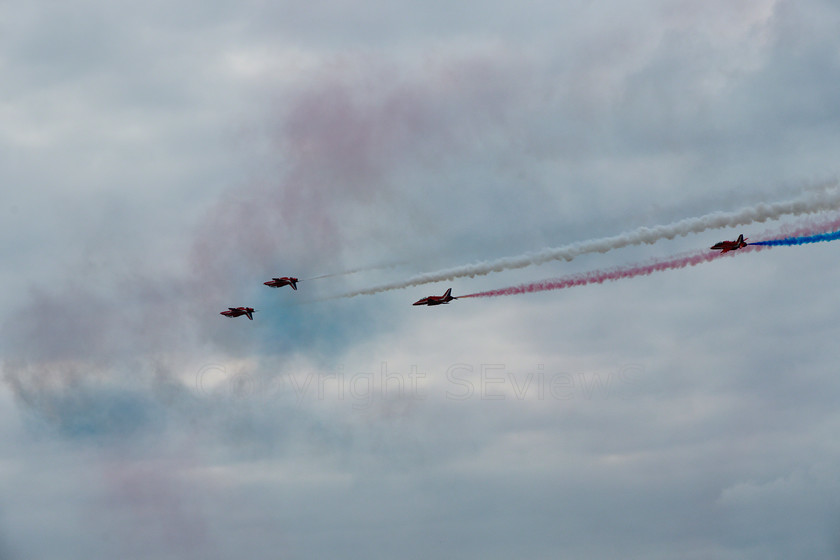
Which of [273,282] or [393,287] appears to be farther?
[273,282]

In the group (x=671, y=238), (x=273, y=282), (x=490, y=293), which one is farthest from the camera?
(x=273, y=282)

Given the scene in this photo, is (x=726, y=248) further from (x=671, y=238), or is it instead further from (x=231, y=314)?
(x=231, y=314)

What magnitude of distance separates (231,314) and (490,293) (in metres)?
45.9

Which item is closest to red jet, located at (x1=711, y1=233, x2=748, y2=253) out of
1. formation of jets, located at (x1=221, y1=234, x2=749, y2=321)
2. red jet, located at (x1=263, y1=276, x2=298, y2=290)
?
formation of jets, located at (x1=221, y1=234, x2=749, y2=321)

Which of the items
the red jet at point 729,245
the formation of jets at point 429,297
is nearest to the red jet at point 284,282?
the formation of jets at point 429,297

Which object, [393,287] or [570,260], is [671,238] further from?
[393,287]

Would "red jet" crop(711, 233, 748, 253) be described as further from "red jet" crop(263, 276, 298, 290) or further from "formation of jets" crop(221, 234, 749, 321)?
"red jet" crop(263, 276, 298, 290)

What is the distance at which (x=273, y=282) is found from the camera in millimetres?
166250

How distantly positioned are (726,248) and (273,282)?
62518 millimetres

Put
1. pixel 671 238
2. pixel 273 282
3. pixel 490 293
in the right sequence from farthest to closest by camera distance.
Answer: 1. pixel 273 282
2. pixel 490 293
3. pixel 671 238

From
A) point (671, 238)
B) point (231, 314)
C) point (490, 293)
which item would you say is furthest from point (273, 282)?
point (671, 238)

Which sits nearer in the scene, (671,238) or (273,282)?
(671,238)

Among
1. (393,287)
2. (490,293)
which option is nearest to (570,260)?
(490,293)

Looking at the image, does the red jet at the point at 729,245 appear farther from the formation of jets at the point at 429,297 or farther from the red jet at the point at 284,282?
the red jet at the point at 284,282
